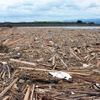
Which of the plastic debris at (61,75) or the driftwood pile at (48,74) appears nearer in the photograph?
the driftwood pile at (48,74)

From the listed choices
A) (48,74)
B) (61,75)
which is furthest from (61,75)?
(48,74)

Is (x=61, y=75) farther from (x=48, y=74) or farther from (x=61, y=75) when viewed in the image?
(x=48, y=74)

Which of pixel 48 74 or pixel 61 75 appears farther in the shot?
pixel 48 74

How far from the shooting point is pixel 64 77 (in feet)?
18.0

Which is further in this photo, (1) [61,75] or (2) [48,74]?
(2) [48,74]

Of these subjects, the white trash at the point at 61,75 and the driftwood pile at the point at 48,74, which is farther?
the white trash at the point at 61,75

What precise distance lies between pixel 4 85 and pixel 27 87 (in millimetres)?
657

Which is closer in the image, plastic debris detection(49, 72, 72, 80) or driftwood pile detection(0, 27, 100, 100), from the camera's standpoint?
driftwood pile detection(0, 27, 100, 100)

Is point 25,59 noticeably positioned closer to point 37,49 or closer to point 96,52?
point 37,49

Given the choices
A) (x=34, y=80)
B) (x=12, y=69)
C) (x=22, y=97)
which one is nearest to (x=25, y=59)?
(x=12, y=69)

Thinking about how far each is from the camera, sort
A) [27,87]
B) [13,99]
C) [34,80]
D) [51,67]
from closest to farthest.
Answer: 1. [13,99]
2. [27,87]
3. [34,80]
4. [51,67]

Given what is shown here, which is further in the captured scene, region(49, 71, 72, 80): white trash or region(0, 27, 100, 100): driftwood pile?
region(49, 71, 72, 80): white trash

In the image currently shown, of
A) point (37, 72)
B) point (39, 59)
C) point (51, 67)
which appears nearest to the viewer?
point (37, 72)

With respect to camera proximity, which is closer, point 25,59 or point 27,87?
point 27,87
